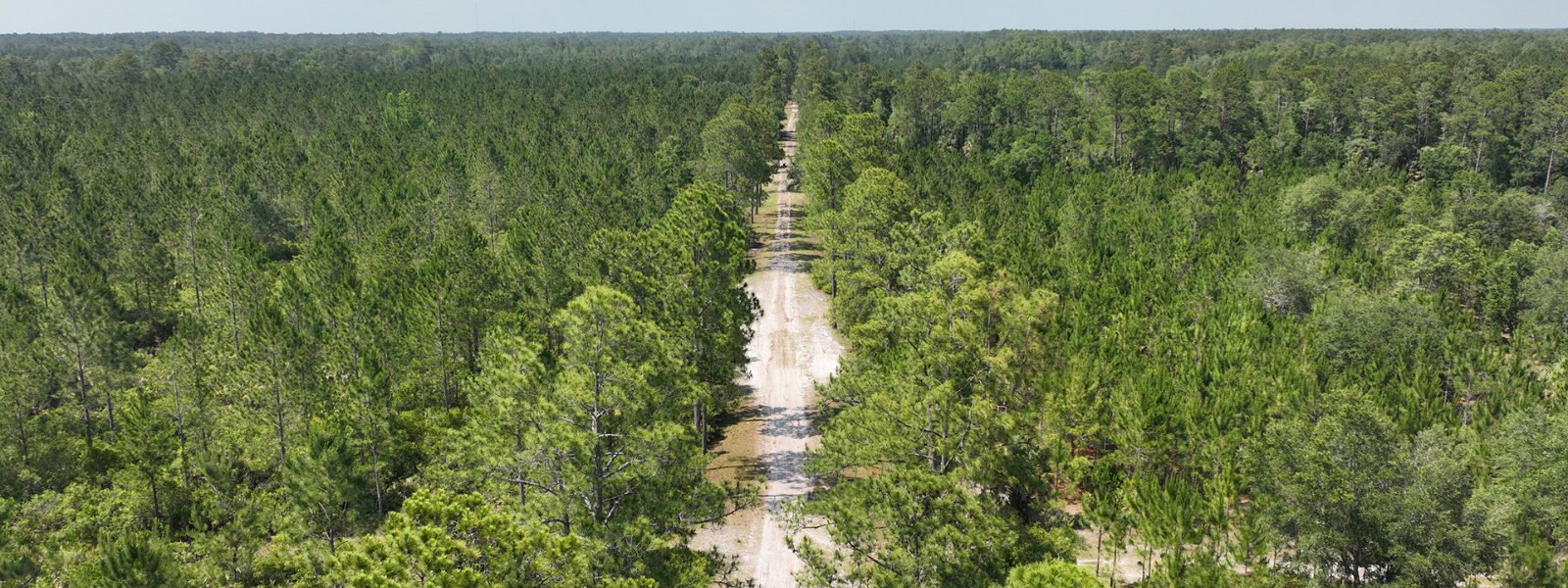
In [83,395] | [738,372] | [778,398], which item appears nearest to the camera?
[83,395]

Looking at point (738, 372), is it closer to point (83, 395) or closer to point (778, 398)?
point (778, 398)

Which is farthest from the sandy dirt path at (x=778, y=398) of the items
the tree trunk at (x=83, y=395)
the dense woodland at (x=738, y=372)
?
the tree trunk at (x=83, y=395)

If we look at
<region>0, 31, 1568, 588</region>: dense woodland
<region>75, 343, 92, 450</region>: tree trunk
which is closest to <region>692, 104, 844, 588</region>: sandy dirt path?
<region>0, 31, 1568, 588</region>: dense woodland

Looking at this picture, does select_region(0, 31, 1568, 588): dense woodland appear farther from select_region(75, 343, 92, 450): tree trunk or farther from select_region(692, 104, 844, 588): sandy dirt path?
select_region(692, 104, 844, 588): sandy dirt path

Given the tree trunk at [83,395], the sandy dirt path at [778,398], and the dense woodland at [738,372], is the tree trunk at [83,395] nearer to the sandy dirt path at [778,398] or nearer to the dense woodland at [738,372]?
the dense woodland at [738,372]

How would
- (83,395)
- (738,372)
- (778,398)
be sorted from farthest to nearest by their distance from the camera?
(778,398), (738,372), (83,395)

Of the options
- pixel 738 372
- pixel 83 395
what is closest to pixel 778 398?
pixel 738 372

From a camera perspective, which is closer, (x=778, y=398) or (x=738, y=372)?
(x=738, y=372)
